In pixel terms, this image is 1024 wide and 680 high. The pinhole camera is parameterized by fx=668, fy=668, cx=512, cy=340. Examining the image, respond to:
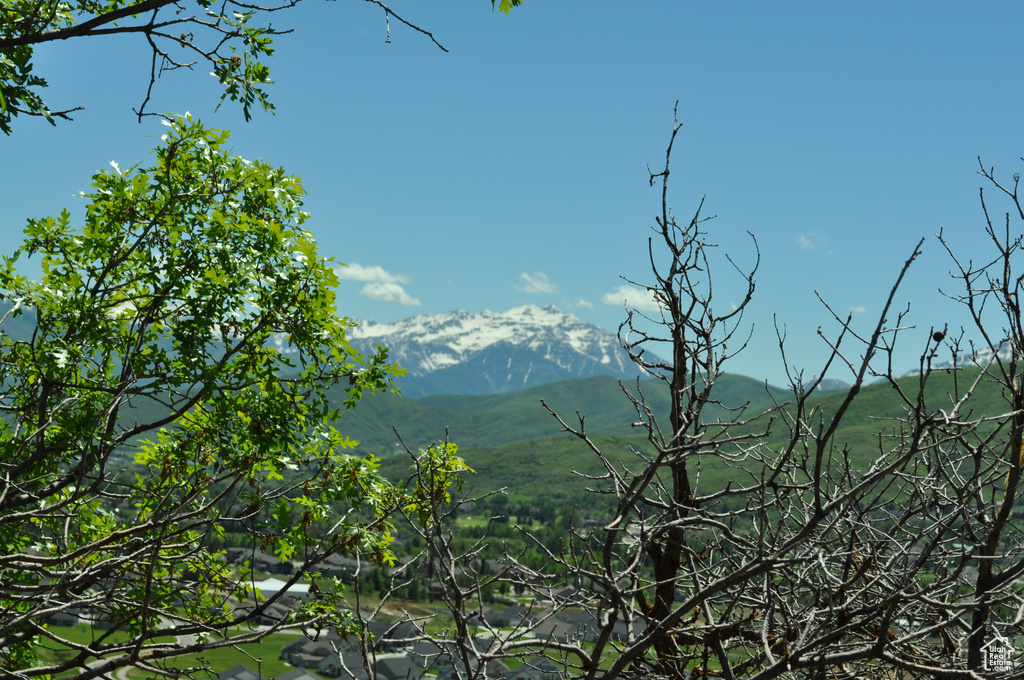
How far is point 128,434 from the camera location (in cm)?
770

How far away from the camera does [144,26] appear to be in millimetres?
4879

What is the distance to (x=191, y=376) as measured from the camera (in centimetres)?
863

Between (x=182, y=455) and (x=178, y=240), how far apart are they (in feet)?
10.2

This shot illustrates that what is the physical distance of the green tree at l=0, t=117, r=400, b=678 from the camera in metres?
7.98

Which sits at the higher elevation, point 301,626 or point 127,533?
point 127,533

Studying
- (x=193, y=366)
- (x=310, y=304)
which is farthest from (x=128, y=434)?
(x=310, y=304)

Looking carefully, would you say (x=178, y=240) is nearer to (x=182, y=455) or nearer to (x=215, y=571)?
(x=182, y=455)

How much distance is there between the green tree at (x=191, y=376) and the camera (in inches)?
314

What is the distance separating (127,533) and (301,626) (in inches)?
96.6

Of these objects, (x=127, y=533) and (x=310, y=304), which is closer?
(x=127, y=533)

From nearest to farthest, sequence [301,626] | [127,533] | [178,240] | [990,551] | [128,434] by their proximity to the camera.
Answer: [990,551], [127,533], [128,434], [301,626], [178,240]

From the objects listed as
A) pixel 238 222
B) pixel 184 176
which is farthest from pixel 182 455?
pixel 184 176

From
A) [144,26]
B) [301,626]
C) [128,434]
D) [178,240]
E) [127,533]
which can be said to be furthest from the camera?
[178,240]

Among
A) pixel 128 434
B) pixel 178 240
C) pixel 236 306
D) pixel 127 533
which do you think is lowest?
pixel 127 533
